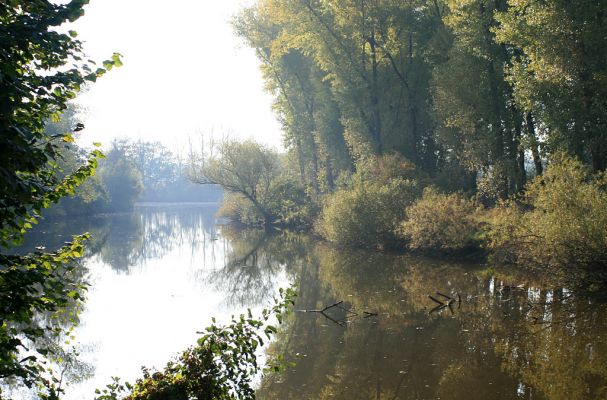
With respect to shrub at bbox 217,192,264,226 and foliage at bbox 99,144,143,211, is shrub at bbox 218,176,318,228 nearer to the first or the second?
shrub at bbox 217,192,264,226

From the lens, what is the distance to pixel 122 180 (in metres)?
70.1

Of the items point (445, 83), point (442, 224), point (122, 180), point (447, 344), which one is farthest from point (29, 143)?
point (122, 180)

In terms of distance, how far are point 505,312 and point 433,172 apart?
19.3 metres

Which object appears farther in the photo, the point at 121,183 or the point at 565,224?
the point at 121,183

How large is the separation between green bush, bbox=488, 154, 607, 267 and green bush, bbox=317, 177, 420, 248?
8.82 meters

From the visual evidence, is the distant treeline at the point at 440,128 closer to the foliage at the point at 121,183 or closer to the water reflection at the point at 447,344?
the water reflection at the point at 447,344

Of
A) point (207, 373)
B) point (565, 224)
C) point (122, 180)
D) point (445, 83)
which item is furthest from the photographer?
point (122, 180)

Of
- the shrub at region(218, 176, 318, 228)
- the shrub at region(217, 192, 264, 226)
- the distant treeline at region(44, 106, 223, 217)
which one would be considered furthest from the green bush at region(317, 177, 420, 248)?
the shrub at region(217, 192, 264, 226)

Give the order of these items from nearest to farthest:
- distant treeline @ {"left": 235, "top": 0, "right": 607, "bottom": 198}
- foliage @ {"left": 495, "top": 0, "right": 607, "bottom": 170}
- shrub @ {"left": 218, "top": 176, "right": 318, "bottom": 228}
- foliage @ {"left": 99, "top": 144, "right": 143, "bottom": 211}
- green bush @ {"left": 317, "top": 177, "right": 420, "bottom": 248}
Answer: foliage @ {"left": 495, "top": 0, "right": 607, "bottom": 170} < distant treeline @ {"left": 235, "top": 0, "right": 607, "bottom": 198} < green bush @ {"left": 317, "top": 177, "right": 420, "bottom": 248} < shrub @ {"left": 218, "top": 176, "right": 318, "bottom": 228} < foliage @ {"left": 99, "top": 144, "right": 143, "bottom": 211}

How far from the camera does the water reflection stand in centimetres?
898

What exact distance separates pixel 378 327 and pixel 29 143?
10102 millimetres

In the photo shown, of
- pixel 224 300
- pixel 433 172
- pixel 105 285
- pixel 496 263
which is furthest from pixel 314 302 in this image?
pixel 433 172

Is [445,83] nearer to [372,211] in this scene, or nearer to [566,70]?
[372,211]

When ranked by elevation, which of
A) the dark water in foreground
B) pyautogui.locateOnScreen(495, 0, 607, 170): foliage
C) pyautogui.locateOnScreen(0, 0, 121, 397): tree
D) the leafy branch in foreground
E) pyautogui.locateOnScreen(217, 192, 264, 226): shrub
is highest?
pyautogui.locateOnScreen(495, 0, 607, 170): foliage
